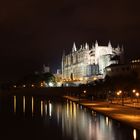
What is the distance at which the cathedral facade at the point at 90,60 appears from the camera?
14375cm

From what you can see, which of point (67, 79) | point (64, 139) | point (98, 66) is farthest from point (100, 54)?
point (64, 139)

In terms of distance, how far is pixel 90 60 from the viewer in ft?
510

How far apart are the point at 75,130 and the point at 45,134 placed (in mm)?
2491

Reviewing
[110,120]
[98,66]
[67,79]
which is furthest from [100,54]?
[110,120]

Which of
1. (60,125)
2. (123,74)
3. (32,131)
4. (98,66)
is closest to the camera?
(32,131)

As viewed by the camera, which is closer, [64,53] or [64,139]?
[64,139]

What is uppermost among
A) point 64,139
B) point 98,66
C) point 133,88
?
point 98,66

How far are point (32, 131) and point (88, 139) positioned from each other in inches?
289

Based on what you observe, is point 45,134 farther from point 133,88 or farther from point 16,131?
point 133,88

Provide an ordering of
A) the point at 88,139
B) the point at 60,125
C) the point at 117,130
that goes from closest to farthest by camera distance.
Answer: the point at 88,139
the point at 117,130
the point at 60,125

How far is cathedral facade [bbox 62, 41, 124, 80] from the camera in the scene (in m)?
144

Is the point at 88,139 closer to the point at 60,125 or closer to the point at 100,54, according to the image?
the point at 60,125

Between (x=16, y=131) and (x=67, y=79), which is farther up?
(x=67, y=79)

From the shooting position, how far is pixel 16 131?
1217 inches
